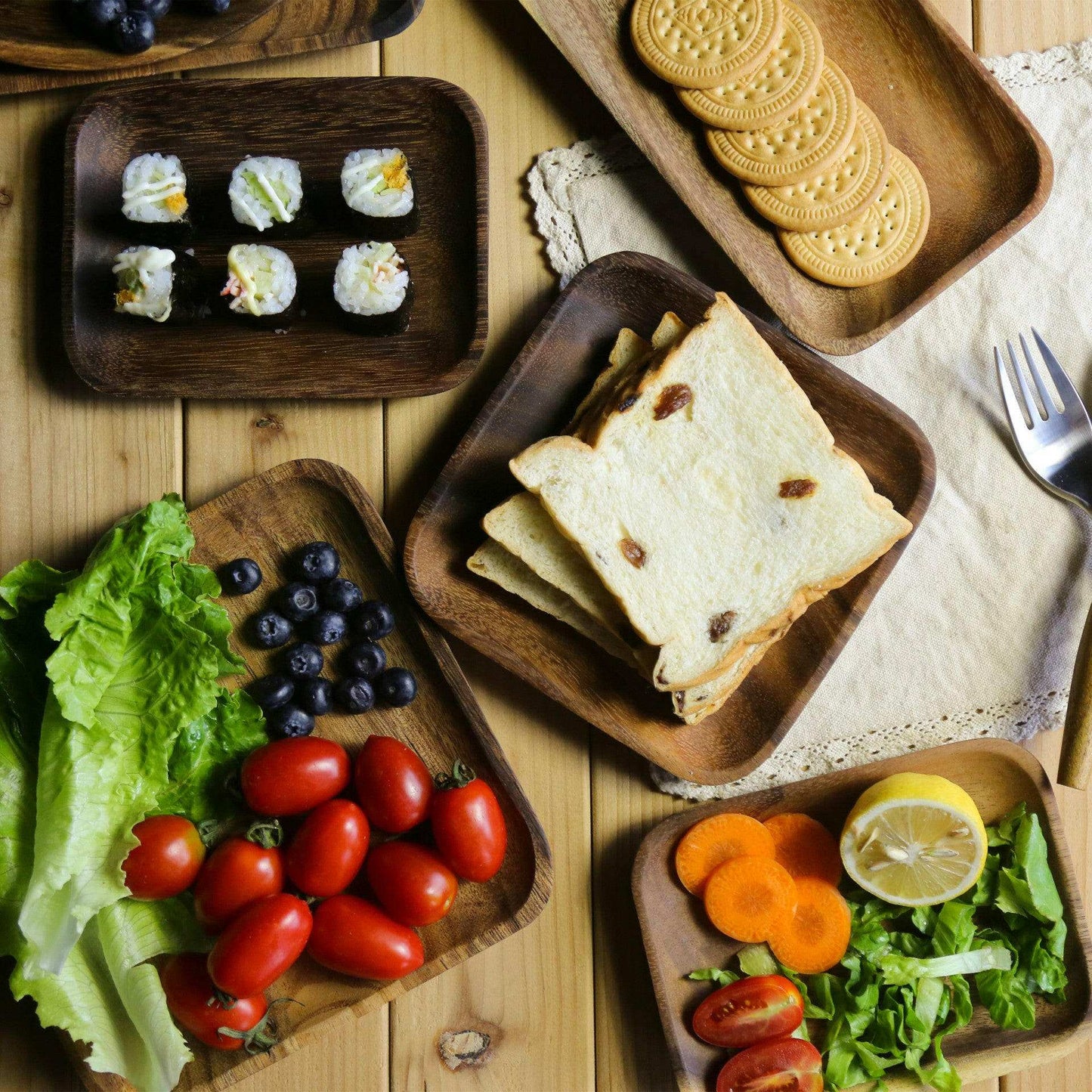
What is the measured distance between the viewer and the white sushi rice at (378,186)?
210 centimetres

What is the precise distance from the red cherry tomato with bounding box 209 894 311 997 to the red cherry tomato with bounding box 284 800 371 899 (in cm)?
6

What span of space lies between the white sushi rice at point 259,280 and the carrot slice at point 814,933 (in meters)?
1.61

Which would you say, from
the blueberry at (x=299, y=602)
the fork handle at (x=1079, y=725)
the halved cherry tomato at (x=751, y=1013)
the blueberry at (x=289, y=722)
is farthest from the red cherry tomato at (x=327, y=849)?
the fork handle at (x=1079, y=725)

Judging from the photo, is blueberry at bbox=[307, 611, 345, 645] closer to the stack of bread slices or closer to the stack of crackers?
the stack of bread slices

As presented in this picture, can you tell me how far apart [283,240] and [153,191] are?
0.87ft

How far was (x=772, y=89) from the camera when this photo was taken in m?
2.11

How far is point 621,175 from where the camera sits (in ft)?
7.23

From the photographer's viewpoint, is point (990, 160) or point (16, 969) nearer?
point (16, 969)

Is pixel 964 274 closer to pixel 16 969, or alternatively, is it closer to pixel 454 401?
pixel 454 401

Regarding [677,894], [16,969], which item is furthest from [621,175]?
[16,969]

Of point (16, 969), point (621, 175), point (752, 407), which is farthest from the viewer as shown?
point (621, 175)

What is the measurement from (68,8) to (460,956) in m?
2.06

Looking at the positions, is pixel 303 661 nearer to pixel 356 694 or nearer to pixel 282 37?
pixel 356 694

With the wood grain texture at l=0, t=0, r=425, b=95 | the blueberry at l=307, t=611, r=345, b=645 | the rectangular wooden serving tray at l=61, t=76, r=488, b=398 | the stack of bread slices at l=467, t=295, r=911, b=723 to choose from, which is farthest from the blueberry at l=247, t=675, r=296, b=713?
the wood grain texture at l=0, t=0, r=425, b=95
